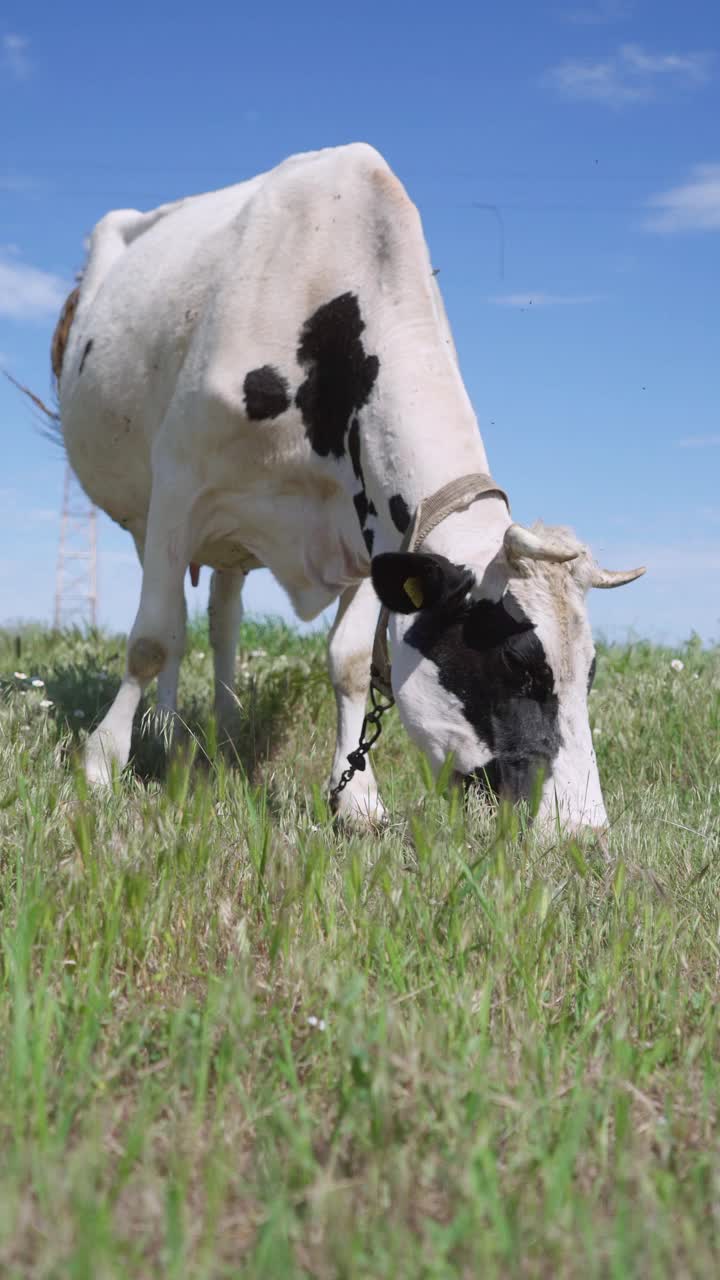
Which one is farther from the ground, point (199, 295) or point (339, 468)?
point (199, 295)

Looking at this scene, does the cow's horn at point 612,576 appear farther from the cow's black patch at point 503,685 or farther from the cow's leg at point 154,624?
the cow's leg at point 154,624

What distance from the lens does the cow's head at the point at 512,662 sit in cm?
398

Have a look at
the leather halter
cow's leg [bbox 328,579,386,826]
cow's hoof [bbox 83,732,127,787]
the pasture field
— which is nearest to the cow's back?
the leather halter

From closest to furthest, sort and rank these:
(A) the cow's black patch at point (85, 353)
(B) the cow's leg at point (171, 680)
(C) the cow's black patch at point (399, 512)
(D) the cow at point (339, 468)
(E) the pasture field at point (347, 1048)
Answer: (E) the pasture field at point (347, 1048) → (D) the cow at point (339, 468) → (C) the cow's black patch at point (399, 512) → (B) the cow's leg at point (171, 680) → (A) the cow's black patch at point (85, 353)

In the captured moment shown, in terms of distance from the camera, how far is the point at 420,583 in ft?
13.6

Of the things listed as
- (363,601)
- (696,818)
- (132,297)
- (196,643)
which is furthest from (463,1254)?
(196,643)

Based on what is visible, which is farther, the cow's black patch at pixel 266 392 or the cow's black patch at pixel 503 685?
the cow's black patch at pixel 266 392

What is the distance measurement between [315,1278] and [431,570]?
2740mm

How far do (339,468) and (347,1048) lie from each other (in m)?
3.37

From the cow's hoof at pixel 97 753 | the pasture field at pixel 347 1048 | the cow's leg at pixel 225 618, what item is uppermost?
the cow's leg at pixel 225 618

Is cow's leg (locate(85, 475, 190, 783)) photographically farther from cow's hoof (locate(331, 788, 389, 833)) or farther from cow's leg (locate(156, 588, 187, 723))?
cow's hoof (locate(331, 788, 389, 833))

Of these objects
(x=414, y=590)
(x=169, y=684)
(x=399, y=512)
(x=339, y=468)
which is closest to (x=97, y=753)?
(x=169, y=684)

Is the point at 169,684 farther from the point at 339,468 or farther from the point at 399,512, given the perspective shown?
the point at 399,512

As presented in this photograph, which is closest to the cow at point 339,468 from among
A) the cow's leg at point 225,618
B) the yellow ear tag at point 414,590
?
the yellow ear tag at point 414,590
